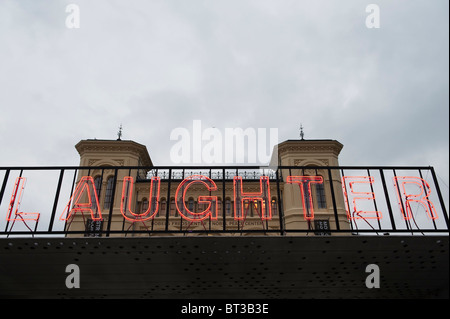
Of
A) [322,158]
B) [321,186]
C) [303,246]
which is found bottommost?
[303,246]

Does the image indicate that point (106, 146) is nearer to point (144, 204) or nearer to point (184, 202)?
point (144, 204)

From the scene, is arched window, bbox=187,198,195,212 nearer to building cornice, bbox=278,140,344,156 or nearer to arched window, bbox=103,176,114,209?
arched window, bbox=103,176,114,209

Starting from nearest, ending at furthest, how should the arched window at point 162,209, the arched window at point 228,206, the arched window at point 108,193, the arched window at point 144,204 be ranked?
the arched window at point 108,193 < the arched window at point 162,209 < the arched window at point 228,206 < the arched window at point 144,204

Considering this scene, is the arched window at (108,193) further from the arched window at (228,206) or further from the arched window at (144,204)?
the arched window at (228,206)

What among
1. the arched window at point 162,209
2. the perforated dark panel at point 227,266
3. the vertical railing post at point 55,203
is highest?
the arched window at point 162,209

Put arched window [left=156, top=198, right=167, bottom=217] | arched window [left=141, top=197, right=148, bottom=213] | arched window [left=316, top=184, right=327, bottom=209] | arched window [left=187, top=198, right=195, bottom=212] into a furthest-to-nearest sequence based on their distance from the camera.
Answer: arched window [left=141, top=197, right=148, bottom=213] < arched window [left=187, top=198, right=195, bottom=212] < arched window [left=156, top=198, right=167, bottom=217] < arched window [left=316, top=184, right=327, bottom=209]

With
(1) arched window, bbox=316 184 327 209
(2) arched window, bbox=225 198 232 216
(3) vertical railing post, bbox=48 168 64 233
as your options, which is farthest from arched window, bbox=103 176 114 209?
(3) vertical railing post, bbox=48 168 64 233

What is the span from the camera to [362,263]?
6.71m

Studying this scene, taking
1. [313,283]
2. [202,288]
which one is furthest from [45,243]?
[313,283]

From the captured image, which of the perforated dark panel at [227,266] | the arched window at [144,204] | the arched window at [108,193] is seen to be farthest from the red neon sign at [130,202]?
the arched window at [144,204]

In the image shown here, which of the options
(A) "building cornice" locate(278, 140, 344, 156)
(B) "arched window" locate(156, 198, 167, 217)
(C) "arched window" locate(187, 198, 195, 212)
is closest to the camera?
(B) "arched window" locate(156, 198, 167, 217)
